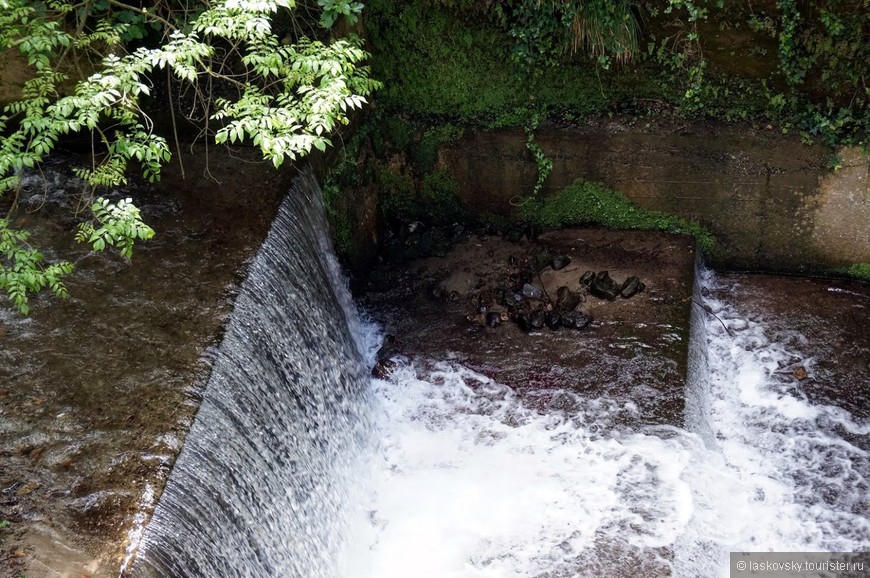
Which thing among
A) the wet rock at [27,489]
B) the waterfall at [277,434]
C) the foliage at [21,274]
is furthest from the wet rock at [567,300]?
the wet rock at [27,489]

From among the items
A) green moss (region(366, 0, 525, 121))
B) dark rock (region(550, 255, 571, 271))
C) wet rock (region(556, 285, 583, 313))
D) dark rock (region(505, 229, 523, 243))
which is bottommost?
wet rock (region(556, 285, 583, 313))

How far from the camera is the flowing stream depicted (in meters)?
4.61

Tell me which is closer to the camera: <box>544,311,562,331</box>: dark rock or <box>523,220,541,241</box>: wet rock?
<box>544,311,562,331</box>: dark rock

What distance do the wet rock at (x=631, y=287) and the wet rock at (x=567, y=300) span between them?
396mm

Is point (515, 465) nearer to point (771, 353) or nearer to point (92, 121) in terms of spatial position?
point (771, 353)

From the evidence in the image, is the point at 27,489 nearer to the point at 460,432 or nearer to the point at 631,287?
the point at 460,432

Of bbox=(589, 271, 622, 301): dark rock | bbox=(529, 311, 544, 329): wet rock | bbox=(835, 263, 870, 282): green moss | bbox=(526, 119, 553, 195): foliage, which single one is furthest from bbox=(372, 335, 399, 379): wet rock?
bbox=(835, 263, 870, 282): green moss

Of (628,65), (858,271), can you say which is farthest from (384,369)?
(858,271)

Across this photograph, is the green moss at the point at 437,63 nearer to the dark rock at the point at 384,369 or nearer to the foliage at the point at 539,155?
the foliage at the point at 539,155

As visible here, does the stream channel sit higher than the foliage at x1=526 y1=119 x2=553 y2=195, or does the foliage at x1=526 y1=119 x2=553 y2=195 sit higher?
the foliage at x1=526 y1=119 x2=553 y2=195

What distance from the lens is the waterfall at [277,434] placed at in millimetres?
3908

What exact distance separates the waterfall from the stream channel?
2 centimetres

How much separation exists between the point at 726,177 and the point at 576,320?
6.96ft

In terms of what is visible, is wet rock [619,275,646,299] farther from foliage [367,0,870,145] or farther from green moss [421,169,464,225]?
green moss [421,169,464,225]
